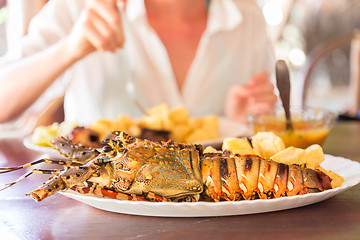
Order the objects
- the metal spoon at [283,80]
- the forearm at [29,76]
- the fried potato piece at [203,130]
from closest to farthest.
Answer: the metal spoon at [283,80], the fried potato piece at [203,130], the forearm at [29,76]

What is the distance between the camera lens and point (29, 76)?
5.28ft

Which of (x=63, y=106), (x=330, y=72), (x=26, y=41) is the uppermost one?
(x=26, y=41)

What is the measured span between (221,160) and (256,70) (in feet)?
5.98

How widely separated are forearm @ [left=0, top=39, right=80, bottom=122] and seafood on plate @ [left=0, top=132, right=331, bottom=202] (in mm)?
1044

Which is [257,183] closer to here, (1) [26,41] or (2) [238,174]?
(2) [238,174]

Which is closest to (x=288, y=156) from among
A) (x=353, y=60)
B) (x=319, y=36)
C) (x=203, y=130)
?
(x=203, y=130)

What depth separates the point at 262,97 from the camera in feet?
5.22

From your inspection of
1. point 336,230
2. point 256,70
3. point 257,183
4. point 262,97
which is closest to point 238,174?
point 257,183

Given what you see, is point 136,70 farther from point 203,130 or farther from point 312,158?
point 312,158

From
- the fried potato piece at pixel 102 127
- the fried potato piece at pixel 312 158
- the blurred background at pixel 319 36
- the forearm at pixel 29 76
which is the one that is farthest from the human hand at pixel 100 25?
the blurred background at pixel 319 36

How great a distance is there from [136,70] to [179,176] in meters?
1.53

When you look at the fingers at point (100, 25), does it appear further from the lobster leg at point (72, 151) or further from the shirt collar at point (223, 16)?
the lobster leg at point (72, 151)

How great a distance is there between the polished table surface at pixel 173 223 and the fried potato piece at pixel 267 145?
0.10m

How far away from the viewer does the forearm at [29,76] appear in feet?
5.09
